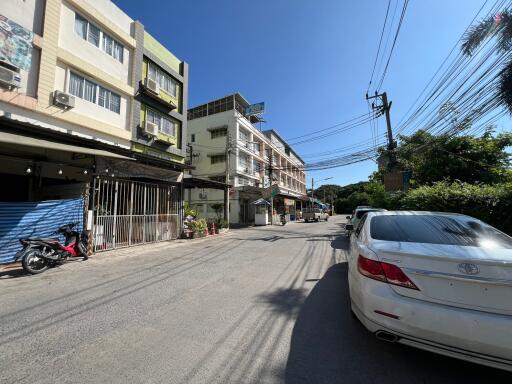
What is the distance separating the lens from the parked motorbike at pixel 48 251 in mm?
6281

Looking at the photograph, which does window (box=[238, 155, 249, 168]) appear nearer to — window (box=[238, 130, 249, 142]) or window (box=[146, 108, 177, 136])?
window (box=[238, 130, 249, 142])

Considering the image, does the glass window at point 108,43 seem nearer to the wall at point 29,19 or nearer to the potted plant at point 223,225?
the wall at point 29,19

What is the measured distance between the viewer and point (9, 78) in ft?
27.3

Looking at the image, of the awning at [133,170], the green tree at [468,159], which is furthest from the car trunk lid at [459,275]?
the green tree at [468,159]

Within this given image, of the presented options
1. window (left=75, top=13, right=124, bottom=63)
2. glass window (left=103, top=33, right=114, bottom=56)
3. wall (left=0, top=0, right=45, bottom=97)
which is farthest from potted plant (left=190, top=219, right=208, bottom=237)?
glass window (left=103, top=33, right=114, bottom=56)

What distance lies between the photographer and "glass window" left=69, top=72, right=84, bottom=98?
10.5 m

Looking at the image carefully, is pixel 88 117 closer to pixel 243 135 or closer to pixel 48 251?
pixel 48 251

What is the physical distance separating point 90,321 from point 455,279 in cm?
447

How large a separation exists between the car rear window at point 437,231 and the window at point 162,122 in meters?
14.0

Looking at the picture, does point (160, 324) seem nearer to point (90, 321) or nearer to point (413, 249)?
point (90, 321)

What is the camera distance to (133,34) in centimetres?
1361

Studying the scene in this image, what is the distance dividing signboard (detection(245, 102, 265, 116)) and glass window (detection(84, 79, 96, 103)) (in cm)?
2326

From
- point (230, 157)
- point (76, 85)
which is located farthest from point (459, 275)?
point (230, 157)

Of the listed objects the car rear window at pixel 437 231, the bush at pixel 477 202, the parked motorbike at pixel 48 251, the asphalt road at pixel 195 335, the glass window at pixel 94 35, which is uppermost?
the glass window at pixel 94 35
